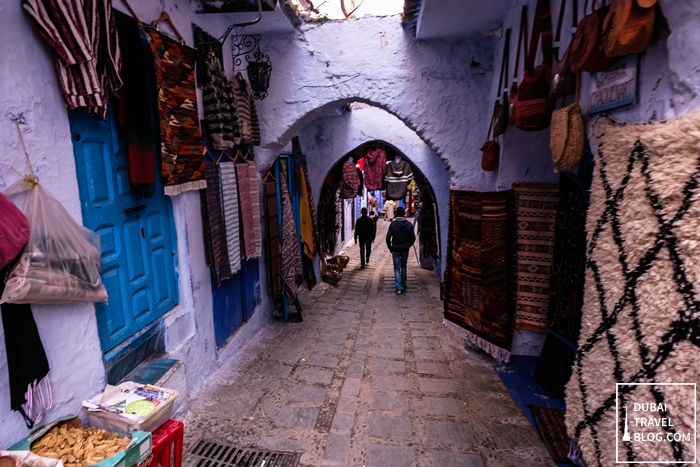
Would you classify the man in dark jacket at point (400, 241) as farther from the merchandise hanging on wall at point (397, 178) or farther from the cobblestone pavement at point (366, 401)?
the merchandise hanging on wall at point (397, 178)

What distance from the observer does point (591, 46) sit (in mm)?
1609

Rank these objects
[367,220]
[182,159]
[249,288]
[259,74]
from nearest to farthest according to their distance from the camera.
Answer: [182,159], [259,74], [249,288], [367,220]

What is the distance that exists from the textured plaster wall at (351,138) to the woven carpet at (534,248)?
3440 mm

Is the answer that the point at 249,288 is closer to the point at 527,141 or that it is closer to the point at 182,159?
the point at 182,159

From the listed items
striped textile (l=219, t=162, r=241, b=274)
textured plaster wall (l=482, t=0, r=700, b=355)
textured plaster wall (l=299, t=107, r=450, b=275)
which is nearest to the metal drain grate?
striped textile (l=219, t=162, r=241, b=274)

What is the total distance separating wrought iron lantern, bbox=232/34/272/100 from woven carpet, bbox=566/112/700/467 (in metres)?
3.44

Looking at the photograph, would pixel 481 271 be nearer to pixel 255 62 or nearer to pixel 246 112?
pixel 246 112

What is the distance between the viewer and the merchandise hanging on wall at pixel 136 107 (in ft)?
7.29

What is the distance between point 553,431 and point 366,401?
1421 mm

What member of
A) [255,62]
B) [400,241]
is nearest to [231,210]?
[255,62]

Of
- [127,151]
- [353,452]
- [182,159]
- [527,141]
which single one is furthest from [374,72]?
[353,452]

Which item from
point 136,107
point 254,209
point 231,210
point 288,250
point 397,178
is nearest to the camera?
point 136,107

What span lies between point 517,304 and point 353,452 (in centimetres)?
197

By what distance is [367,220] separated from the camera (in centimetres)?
820
